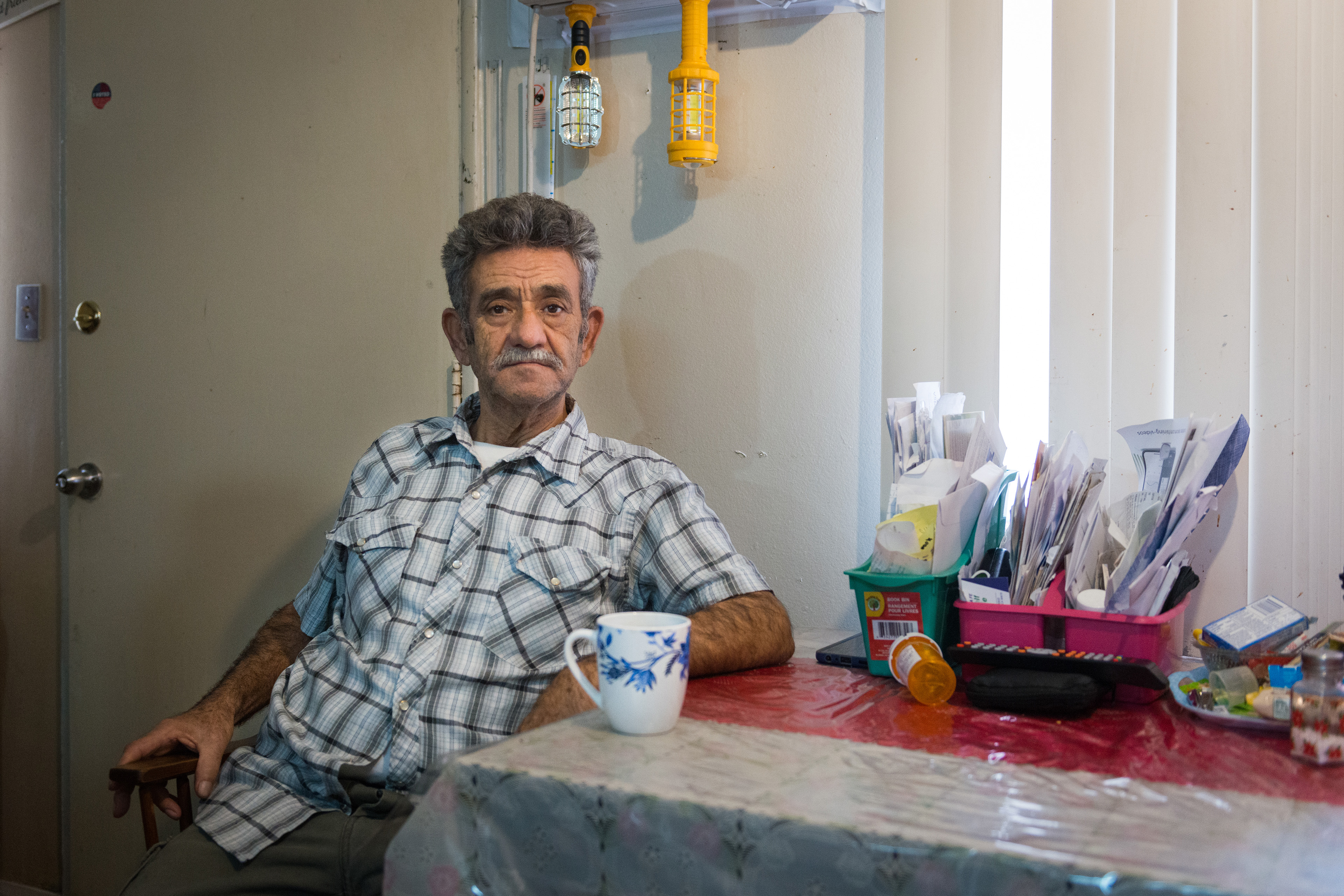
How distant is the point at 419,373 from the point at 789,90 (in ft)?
2.62

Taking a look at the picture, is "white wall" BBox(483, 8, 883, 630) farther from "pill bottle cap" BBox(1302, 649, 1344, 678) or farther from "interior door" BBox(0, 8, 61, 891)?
"interior door" BBox(0, 8, 61, 891)

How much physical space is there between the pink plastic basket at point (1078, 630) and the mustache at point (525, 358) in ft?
2.17

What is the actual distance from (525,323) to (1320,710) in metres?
1.05

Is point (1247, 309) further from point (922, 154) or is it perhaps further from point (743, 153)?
point (743, 153)

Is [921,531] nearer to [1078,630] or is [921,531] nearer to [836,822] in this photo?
[1078,630]

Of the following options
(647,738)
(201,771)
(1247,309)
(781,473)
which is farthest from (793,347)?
(201,771)

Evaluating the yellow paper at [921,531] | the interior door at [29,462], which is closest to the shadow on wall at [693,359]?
the yellow paper at [921,531]

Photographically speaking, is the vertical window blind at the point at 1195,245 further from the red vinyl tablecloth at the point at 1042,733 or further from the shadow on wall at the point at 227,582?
the shadow on wall at the point at 227,582

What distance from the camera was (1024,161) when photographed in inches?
53.0

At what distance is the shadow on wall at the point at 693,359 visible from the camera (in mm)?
1554

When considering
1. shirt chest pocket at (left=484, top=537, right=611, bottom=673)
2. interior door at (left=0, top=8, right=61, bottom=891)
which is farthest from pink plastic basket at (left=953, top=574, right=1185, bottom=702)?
interior door at (left=0, top=8, right=61, bottom=891)

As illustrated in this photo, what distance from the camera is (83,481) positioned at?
200 centimetres

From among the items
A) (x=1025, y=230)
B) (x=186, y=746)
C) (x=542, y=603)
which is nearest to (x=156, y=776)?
(x=186, y=746)

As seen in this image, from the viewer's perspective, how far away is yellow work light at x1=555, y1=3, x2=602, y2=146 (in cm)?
155
